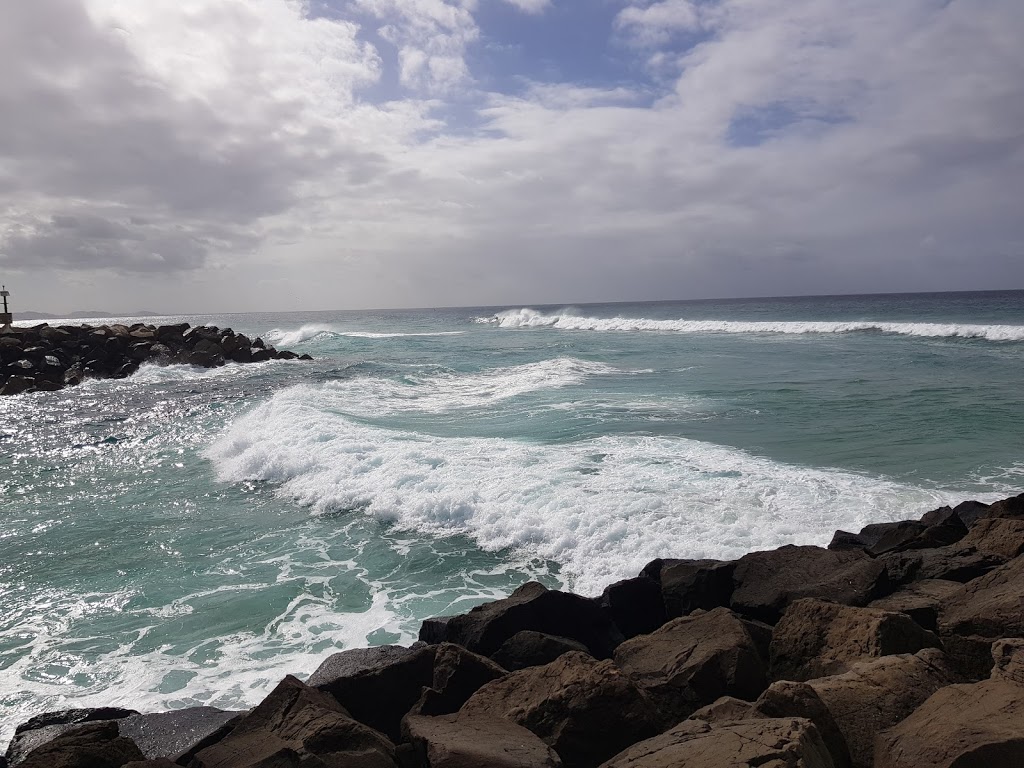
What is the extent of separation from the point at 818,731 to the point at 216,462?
11.4m

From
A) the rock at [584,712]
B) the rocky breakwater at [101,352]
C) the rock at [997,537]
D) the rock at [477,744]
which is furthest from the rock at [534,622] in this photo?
the rocky breakwater at [101,352]

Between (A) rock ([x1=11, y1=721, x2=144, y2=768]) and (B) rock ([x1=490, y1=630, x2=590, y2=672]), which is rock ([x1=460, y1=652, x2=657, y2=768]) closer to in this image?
(B) rock ([x1=490, y1=630, x2=590, y2=672])

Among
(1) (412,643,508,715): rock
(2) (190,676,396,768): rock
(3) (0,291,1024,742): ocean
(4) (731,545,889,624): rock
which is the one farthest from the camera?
(3) (0,291,1024,742): ocean

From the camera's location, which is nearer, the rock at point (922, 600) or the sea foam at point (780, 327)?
the rock at point (922, 600)

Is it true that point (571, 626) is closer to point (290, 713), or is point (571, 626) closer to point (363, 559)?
point (290, 713)

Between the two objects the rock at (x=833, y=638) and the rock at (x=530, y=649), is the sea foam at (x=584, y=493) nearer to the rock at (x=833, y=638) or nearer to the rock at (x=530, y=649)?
the rock at (x=530, y=649)

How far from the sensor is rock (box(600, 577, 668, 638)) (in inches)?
205

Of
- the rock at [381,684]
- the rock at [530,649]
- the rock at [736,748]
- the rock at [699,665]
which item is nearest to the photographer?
the rock at [736,748]

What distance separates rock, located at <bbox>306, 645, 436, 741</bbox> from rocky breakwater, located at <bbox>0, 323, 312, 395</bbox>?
22.1m

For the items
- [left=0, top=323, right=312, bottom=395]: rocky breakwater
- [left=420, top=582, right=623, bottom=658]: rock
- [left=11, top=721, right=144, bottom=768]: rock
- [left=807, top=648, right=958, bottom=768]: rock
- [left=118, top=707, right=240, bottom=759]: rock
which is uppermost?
[left=0, top=323, right=312, bottom=395]: rocky breakwater

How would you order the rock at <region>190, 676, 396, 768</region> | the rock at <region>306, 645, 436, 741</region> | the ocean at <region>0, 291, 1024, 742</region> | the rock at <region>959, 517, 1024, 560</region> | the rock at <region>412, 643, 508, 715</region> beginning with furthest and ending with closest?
the ocean at <region>0, 291, 1024, 742</region> < the rock at <region>959, 517, 1024, 560</region> < the rock at <region>306, 645, 436, 741</region> < the rock at <region>412, 643, 508, 715</region> < the rock at <region>190, 676, 396, 768</region>

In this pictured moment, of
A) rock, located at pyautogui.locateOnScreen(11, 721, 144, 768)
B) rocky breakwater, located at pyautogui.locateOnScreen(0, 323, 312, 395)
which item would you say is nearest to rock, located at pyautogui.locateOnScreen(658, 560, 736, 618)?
rock, located at pyautogui.locateOnScreen(11, 721, 144, 768)

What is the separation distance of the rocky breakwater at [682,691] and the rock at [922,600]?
18mm

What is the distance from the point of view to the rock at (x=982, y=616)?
11.7 feet
